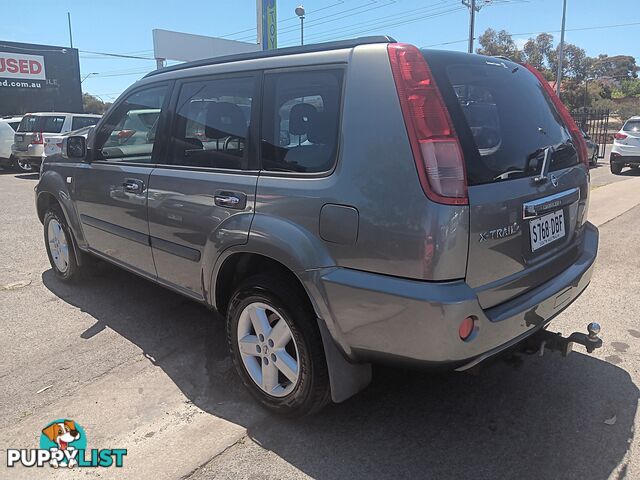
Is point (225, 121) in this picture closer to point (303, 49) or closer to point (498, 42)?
point (303, 49)

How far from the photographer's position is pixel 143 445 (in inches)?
102

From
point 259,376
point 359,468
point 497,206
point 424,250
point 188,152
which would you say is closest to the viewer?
point 424,250

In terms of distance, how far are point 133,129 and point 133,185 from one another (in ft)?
1.92

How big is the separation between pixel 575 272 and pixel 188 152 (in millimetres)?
2360

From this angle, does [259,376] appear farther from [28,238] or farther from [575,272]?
[28,238]

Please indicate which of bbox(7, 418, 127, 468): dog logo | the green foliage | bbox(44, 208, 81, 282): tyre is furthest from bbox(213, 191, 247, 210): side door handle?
the green foliage

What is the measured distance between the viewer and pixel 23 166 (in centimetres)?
1512

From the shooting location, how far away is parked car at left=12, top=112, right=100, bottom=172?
13945mm

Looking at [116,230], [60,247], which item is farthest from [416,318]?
[60,247]

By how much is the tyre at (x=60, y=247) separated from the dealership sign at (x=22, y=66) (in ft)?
89.4

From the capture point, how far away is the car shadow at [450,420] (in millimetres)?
2389

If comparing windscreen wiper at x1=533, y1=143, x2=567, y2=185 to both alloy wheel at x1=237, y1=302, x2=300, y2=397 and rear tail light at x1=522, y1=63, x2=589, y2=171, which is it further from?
alloy wheel at x1=237, y1=302, x2=300, y2=397

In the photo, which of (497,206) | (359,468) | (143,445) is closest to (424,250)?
(497,206)

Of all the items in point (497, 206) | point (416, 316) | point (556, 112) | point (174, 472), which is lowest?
point (174, 472)
